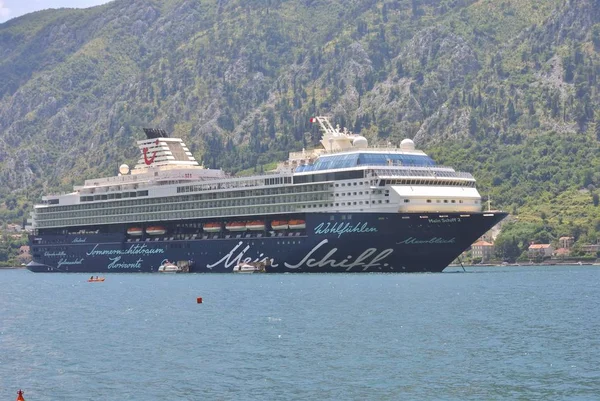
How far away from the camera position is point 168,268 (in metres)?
164

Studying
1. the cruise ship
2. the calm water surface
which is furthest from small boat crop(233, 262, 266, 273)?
the calm water surface

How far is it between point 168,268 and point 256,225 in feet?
63.7

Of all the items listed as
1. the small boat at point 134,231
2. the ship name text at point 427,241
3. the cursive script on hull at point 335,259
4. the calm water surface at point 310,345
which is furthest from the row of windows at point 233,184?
the calm water surface at point 310,345

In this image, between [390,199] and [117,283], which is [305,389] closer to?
[390,199]

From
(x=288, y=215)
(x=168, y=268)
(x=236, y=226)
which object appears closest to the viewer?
(x=288, y=215)

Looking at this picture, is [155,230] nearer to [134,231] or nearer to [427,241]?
[134,231]

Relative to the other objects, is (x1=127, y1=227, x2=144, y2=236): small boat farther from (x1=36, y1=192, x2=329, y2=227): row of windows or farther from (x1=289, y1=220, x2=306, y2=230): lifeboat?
(x1=289, y1=220, x2=306, y2=230): lifeboat

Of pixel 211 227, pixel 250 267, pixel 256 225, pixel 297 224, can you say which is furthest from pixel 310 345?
pixel 211 227

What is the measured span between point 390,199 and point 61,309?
145 ft

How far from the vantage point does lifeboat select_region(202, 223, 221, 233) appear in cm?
15788

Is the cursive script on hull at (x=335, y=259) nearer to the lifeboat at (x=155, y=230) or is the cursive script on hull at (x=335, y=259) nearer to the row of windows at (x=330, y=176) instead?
the row of windows at (x=330, y=176)

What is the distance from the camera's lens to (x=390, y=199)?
440 ft

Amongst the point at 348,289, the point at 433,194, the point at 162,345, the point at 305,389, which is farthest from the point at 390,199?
the point at 305,389

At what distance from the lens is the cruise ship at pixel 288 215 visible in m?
135
